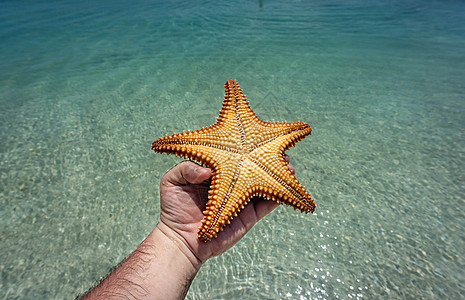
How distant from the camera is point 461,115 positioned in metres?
5.76

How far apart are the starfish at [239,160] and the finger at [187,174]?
0.22 ft

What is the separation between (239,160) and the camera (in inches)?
91.4

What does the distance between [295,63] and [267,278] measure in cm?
663

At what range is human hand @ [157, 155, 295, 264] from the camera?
8.08 feet

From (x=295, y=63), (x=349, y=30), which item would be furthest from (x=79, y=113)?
(x=349, y=30)

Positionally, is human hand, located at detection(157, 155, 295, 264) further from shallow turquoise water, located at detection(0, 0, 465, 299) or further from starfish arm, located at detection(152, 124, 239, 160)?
shallow turquoise water, located at detection(0, 0, 465, 299)

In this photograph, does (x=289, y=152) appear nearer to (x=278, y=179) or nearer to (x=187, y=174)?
(x=278, y=179)

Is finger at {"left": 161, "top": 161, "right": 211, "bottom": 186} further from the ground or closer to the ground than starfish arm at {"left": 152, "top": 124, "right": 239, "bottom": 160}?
closer to the ground

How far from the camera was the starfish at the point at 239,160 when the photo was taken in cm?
212

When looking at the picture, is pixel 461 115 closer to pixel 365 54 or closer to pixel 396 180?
pixel 396 180

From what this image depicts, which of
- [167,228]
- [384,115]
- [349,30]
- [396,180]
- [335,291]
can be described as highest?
[349,30]

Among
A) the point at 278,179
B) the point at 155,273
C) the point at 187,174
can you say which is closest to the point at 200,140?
the point at 187,174

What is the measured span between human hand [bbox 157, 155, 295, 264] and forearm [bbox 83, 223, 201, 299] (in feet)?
0.19

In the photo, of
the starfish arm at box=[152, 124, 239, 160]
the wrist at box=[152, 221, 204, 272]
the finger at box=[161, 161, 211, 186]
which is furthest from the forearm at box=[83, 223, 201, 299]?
the starfish arm at box=[152, 124, 239, 160]
